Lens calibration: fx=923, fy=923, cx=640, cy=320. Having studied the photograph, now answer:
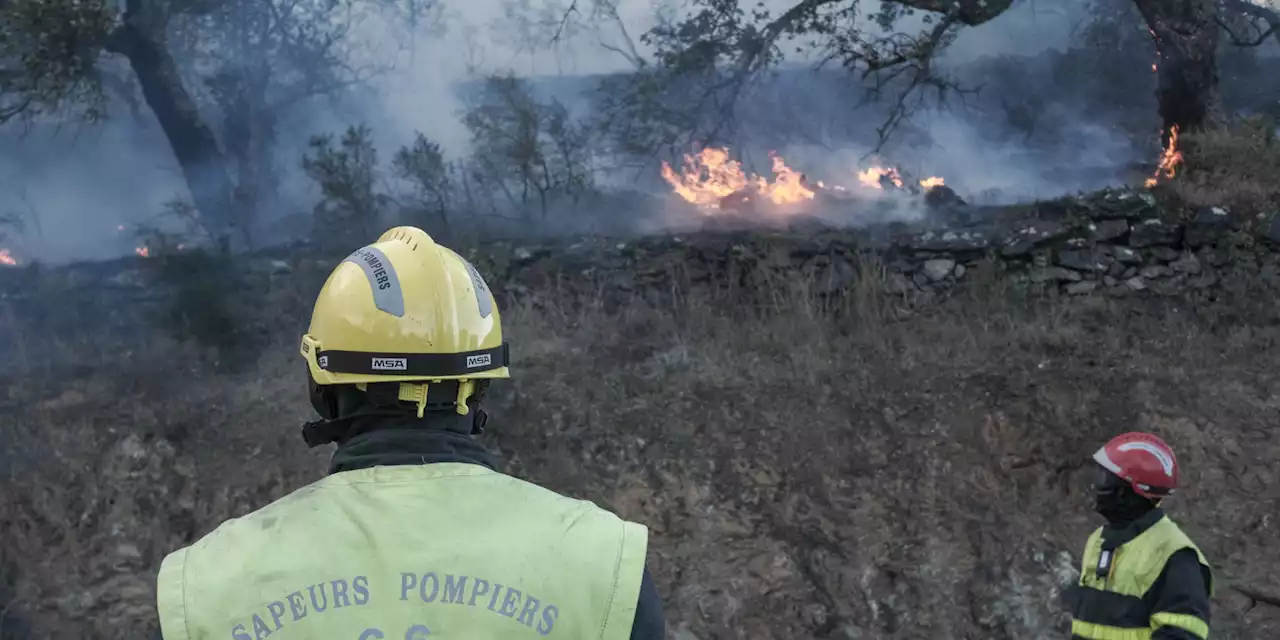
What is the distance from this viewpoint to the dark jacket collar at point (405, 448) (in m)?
1.58

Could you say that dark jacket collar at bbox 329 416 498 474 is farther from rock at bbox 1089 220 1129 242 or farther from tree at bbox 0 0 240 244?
tree at bbox 0 0 240 244

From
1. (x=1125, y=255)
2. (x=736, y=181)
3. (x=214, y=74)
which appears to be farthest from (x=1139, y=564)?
(x=214, y=74)

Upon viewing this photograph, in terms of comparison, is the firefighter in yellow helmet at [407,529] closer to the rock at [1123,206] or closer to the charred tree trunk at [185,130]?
the rock at [1123,206]

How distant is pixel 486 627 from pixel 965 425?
5.81 meters

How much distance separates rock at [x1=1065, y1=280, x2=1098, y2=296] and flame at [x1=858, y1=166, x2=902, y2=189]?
8.08 feet

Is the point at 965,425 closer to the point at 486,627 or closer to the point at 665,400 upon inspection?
the point at 665,400

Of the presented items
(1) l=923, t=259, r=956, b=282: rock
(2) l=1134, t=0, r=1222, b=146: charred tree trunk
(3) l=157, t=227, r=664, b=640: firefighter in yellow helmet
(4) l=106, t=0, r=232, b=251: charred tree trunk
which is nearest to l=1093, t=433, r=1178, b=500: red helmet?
(3) l=157, t=227, r=664, b=640: firefighter in yellow helmet

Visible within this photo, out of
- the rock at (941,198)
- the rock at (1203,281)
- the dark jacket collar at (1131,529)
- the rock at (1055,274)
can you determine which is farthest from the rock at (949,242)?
the dark jacket collar at (1131,529)

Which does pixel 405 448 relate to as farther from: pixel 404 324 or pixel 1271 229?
pixel 1271 229

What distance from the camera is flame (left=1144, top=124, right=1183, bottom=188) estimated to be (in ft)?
33.8

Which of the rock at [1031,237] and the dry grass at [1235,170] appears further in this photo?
the dry grass at [1235,170]

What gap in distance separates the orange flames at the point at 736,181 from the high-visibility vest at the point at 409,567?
28.6ft

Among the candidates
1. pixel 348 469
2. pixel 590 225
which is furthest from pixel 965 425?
pixel 348 469

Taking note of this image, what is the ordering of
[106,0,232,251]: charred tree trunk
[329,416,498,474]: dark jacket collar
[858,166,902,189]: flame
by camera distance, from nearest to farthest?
[329,416,498,474]: dark jacket collar < [106,0,232,251]: charred tree trunk < [858,166,902,189]: flame
